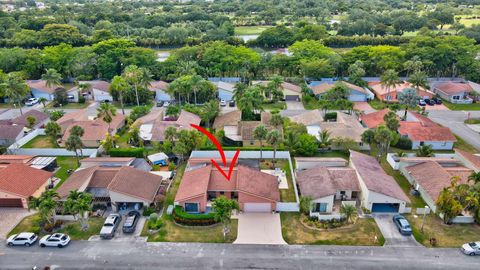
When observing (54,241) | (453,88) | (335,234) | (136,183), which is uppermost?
(453,88)

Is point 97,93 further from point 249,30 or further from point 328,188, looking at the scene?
point 249,30

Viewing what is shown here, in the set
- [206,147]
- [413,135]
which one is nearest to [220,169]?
[206,147]

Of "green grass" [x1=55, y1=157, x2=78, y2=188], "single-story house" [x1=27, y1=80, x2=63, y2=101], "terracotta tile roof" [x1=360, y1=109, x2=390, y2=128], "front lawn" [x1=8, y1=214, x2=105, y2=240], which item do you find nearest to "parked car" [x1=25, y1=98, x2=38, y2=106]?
"single-story house" [x1=27, y1=80, x2=63, y2=101]

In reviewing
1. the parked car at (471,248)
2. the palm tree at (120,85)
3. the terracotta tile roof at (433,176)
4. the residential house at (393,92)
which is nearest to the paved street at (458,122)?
the residential house at (393,92)

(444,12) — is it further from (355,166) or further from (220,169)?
(220,169)

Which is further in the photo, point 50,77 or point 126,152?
point 50,77

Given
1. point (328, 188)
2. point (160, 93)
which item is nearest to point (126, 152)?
point (328, 188)

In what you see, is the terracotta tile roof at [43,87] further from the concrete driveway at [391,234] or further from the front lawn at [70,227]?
the concrete driveway at [391,234]
